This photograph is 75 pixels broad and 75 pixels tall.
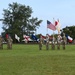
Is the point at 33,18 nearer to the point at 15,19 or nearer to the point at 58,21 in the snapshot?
the point at 15,19

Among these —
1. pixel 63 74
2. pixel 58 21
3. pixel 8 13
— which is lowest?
pixel 63 74

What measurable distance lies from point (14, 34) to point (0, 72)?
340ft

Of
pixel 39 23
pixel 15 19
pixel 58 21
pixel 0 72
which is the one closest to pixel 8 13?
pixel 15 19

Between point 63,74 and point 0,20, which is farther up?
point 0,20

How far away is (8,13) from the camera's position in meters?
122

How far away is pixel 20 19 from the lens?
123m

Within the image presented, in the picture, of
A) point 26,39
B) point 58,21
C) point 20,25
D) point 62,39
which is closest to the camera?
point 62,39

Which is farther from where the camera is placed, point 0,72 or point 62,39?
point 62,39

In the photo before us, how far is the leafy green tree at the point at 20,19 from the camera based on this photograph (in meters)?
121

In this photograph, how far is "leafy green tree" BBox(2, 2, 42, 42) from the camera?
121m

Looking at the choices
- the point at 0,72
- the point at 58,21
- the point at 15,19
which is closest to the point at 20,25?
the point at 15,19

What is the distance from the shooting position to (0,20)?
123 meters

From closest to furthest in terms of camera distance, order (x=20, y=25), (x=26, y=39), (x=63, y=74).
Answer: (x=63, y=74) → (x=26, y=39) → (x=20, y=25)

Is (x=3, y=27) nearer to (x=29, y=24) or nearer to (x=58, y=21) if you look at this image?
(x=29, y=24)
